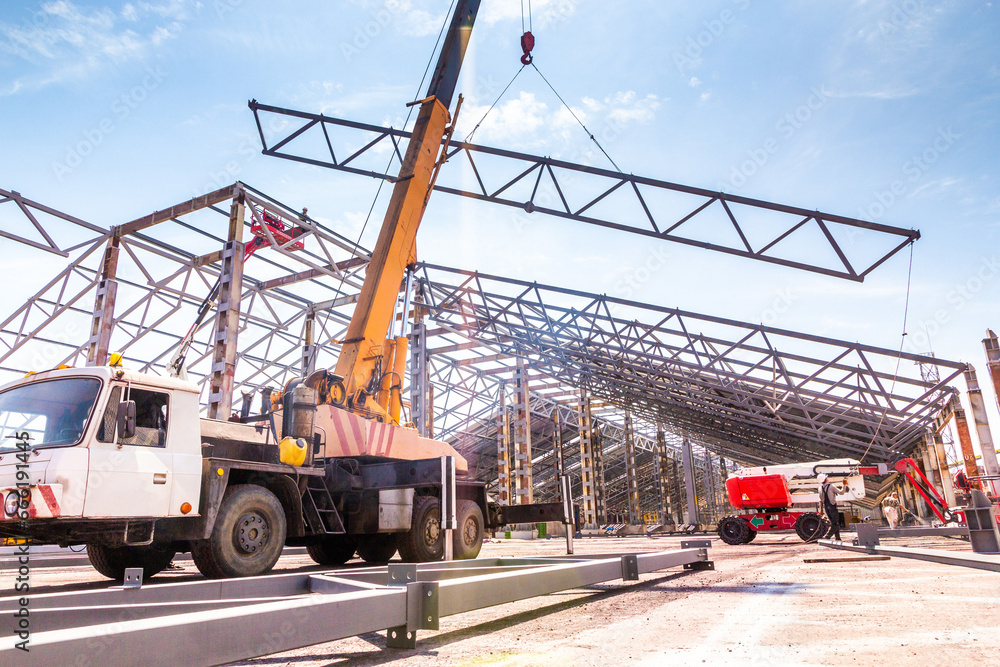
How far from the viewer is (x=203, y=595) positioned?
466 centimetres

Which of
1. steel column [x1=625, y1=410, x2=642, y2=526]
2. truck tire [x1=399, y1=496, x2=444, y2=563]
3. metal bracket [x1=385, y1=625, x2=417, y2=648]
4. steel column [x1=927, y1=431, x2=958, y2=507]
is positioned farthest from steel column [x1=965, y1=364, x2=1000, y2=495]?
steel column [x1=625, y1=410, x2=642, y2=526]

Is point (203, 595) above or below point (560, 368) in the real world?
below

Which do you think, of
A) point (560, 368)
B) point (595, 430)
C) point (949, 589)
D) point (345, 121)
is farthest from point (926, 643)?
point (595, 430)

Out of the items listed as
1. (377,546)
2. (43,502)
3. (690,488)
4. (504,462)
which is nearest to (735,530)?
(377,546)

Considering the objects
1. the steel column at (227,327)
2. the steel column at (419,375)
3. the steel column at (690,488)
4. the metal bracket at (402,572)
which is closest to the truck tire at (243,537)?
the metal bracket at (402,572)

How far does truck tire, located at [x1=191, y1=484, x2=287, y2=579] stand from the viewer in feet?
22.2

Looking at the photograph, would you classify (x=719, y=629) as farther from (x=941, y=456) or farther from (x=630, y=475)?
(x=630, y=475)

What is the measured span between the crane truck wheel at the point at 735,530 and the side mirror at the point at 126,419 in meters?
14.6

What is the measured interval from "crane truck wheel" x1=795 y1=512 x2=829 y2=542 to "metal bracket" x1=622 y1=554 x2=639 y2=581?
39.5 ft

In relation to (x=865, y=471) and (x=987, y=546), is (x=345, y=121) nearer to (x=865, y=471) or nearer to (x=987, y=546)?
(x=987, y=546)

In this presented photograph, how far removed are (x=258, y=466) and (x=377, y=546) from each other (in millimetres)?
3502

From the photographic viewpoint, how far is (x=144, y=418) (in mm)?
6633

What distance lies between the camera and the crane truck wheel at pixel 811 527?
15.9 m

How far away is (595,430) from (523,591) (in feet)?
115
